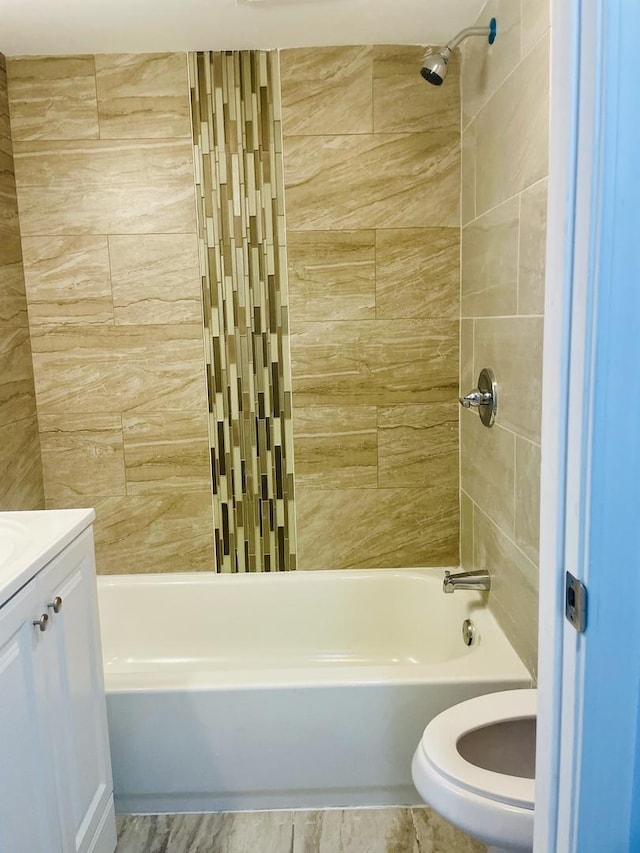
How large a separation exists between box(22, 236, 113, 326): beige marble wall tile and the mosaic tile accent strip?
0.39 metres

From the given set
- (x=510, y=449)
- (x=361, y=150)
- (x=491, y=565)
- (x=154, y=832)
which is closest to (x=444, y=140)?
(x=361, y=150)

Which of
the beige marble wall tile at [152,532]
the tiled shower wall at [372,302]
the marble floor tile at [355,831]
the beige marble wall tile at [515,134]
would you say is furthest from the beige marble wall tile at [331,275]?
the marble floor tile at [355,831]

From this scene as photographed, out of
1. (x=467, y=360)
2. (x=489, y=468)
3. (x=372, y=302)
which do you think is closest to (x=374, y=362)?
(x=372, y=302)

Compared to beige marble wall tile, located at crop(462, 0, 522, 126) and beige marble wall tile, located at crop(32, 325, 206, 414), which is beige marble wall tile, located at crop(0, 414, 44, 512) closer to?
beige marble wall tile, located at crop(32, 325, 206, 414)

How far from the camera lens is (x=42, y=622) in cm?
135

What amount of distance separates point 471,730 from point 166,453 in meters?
1.58

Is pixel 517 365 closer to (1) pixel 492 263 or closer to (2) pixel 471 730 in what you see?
(1) pixel 492 263

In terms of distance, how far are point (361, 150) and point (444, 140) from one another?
307 millimetres

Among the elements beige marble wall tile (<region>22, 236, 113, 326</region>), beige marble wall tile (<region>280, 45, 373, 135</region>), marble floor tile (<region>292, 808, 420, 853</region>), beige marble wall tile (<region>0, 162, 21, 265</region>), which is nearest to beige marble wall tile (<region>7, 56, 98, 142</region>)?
beige marble wall tile (<region>0, 162, 21, 265</region>)

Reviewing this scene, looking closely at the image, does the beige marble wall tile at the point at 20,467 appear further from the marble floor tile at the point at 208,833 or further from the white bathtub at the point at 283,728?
the marble floor tile at the point at 208,833

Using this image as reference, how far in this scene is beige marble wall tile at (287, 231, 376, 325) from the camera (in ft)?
8.18

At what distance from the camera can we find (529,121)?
67.1 inches

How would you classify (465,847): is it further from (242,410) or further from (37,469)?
(37,469)

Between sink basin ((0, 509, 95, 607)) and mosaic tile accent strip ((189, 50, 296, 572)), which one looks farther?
mosaic tile accent strip ((189, 50, 296, 572))
